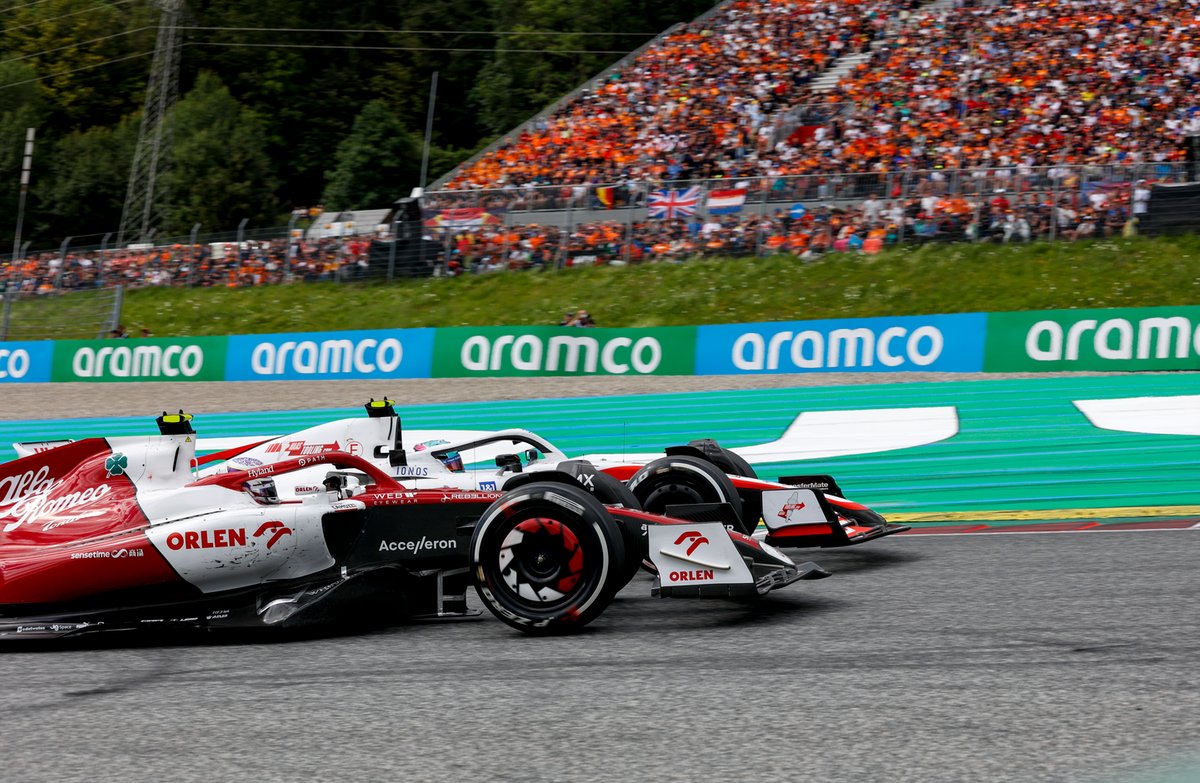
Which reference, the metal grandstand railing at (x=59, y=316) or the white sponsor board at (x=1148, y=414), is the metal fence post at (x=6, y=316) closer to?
the metal grandstand railing at (x=59, y=316)

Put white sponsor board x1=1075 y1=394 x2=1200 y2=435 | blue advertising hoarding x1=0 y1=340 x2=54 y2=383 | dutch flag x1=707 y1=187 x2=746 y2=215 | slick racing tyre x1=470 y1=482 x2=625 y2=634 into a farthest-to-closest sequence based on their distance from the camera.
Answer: blue advertising hoarding x1=0 y1=340 x2=54 y2=383 < dutch flag x1=707 y1=187 x2=746 y2=215 < white sponsor board x1=1075 y1=394 x2=1200 y2=435 < slick racing tyre x1=470 y1=482 x2=625 y2=634

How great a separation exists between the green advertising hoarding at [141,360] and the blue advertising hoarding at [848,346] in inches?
302

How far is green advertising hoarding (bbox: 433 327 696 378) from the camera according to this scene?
17109mm

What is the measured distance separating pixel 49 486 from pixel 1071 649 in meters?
4.88

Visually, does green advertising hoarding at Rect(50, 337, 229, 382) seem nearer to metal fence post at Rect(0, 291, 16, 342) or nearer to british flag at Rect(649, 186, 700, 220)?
metal fence post at Rect(0, 291, 16, 342)

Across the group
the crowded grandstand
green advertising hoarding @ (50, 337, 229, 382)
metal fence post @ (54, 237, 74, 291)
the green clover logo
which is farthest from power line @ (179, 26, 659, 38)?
the green clover logo

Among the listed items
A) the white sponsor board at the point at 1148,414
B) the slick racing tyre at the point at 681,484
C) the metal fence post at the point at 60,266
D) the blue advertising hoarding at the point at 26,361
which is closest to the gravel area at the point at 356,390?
the blue advertising hoarding at the point at 26,361

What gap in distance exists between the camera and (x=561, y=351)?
17.6 metres

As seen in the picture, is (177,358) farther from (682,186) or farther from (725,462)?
(725,462)

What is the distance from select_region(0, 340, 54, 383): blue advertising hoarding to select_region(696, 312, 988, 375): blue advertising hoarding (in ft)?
35.6

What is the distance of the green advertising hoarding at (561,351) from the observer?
56.1 feet

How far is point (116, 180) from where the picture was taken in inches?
1913

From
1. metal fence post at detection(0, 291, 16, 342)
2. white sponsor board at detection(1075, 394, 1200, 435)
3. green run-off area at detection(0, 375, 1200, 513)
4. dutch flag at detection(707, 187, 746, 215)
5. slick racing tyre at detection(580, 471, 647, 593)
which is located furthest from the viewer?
metal fence post at detection(0, 291, 16, 342)

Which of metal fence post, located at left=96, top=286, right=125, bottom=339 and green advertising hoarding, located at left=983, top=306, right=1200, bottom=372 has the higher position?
metal fence post, located at left=96, top=286, right=125, bottom=339
